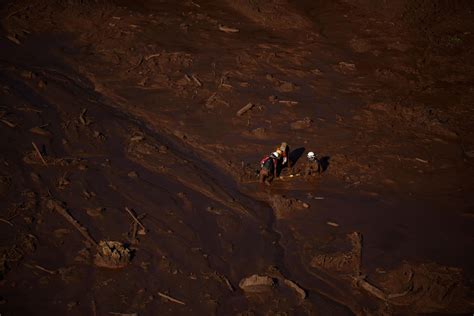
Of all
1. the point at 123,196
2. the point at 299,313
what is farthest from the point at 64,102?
the point at 299,313

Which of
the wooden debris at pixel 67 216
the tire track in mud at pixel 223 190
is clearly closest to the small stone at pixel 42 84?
the tire track in mud at pixel 223 190

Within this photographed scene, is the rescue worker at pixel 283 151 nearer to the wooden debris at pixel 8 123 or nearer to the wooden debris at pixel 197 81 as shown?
the wooden debris at pixel 197 81

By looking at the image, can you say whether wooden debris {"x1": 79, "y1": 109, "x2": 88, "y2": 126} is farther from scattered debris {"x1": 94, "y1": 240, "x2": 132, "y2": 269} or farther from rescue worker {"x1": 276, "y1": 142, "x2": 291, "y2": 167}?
rescue worker {"x1": 276, "y1": 142, "x2": 291, "y2": 167}

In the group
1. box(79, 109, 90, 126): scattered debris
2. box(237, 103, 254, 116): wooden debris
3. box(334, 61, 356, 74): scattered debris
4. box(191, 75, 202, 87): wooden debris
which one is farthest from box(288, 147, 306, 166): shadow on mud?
box(79, 109, 90, 126): scattered debris

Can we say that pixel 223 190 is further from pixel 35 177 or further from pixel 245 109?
pixel 35 177

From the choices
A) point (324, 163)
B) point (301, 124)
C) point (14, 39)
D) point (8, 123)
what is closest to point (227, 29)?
point (301, 124)

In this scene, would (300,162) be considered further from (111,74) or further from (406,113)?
(111,74)
